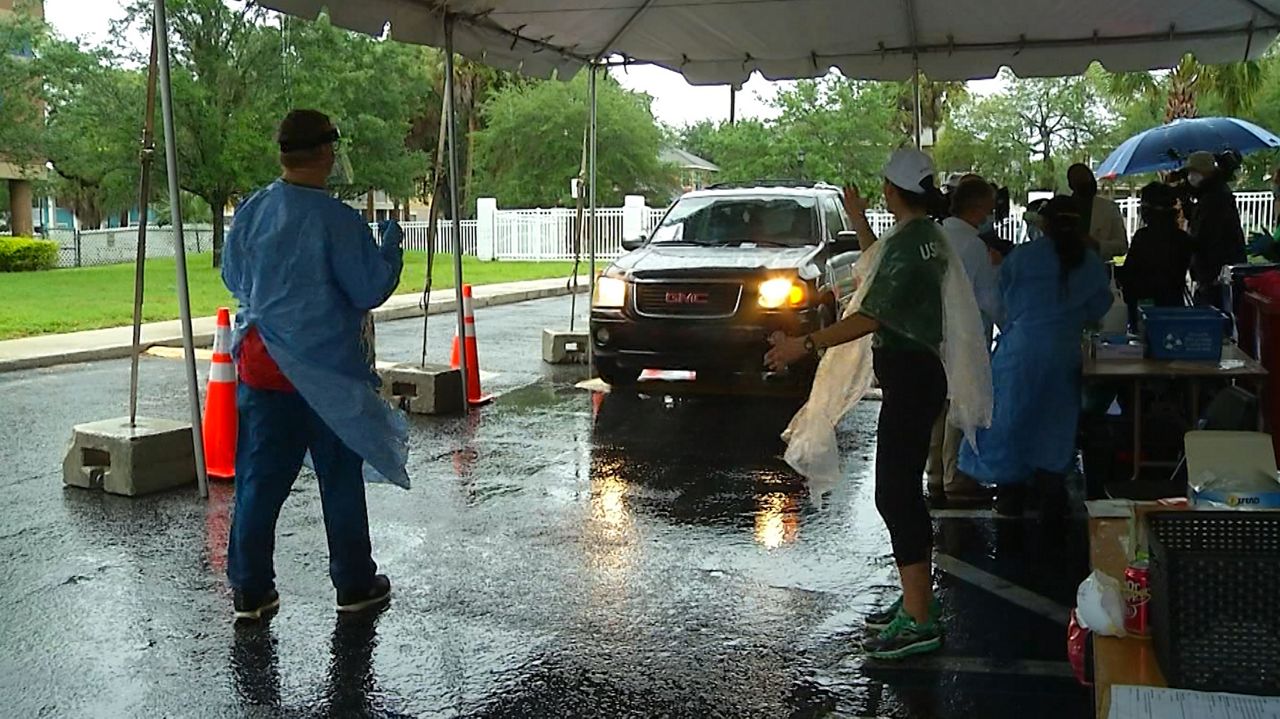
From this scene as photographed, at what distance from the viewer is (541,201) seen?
138 feet

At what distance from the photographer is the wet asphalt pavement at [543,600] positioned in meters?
4.27

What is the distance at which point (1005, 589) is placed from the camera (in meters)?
5.43

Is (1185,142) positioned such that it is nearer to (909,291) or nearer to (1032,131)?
(909,291)

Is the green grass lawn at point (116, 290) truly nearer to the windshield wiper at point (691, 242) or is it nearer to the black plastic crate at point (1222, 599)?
the windshield wiper at point (691, 242)

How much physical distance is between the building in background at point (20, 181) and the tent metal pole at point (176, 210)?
30552 millimetres

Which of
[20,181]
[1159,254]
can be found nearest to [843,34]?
[1159,254]

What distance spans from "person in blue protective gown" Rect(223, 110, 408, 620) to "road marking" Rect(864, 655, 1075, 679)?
2.15 meters

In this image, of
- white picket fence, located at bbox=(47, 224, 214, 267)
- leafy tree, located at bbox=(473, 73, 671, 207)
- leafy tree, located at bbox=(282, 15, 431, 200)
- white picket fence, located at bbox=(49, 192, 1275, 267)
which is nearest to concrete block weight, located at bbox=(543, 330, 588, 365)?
leafy tree, located at bbox=(282, 15, 431, 200)

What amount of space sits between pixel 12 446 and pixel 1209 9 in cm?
945

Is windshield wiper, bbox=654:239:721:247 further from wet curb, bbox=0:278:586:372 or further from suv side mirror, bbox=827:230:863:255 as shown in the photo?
wet curb, bbox=0:278:586:372

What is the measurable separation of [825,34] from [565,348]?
4.59 m

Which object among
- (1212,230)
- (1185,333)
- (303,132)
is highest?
(303,132)

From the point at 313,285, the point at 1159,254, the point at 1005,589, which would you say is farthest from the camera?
the point at 1159,254

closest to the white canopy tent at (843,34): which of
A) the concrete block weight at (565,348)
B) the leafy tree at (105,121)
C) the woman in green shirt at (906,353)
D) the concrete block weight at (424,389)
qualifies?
the concrete block weight at (424,389)
